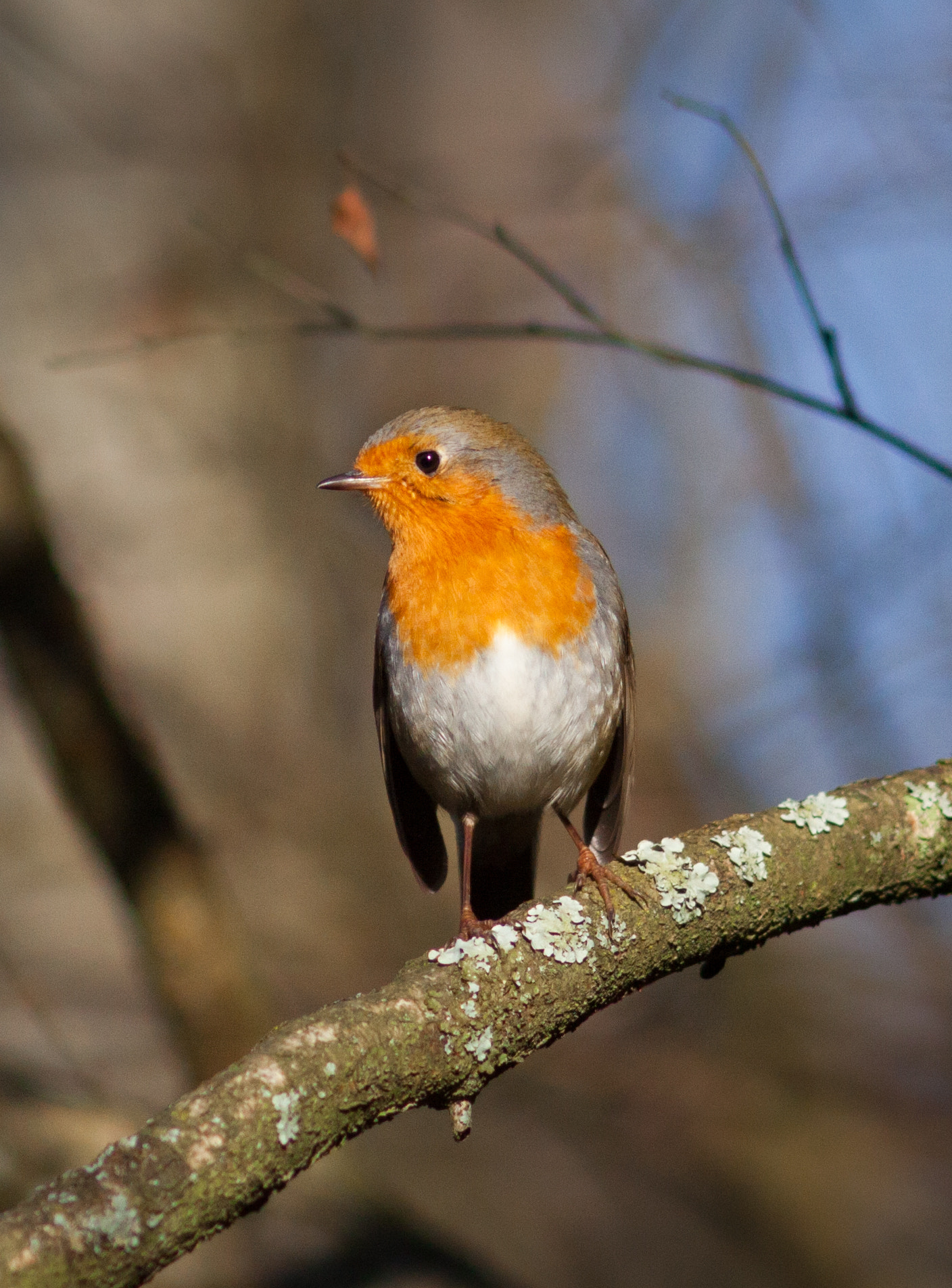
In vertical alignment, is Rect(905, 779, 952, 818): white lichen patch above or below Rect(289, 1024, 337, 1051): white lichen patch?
below

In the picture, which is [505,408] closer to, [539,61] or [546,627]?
[539,61]

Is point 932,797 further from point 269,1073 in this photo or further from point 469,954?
point 269,1073

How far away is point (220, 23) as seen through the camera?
23.8 ft

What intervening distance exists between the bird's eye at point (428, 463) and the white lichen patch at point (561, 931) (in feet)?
5.25

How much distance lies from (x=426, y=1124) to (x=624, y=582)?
144 inches

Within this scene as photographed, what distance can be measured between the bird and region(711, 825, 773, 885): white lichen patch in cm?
63

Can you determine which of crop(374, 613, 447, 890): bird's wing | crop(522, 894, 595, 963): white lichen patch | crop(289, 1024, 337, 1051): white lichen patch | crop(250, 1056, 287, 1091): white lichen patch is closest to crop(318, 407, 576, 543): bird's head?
crop(374, 613, 447, 890): bird's wing

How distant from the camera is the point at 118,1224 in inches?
57.2

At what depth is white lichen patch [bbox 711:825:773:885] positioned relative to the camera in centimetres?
241

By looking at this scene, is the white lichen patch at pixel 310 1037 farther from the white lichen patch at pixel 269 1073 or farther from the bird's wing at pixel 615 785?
the bird's wing at pixel 615 785

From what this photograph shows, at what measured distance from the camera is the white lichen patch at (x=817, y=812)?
252 centimetres

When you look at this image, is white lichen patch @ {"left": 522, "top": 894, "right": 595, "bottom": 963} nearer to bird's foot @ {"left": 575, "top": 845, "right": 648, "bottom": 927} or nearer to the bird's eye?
bird's foot @ {"left": 575, "top": 845, "right": 648, "bottom": 927}

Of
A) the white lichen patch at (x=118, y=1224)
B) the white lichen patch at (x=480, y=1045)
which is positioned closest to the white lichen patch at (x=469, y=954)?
the white lichen patch at (x=480, y=1045)

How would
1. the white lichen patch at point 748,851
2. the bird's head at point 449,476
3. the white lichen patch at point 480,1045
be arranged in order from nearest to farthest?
the white lichen patch at point 480,1045 → the white lichen patch at point 748,851 → the bird's head at point 449,476
